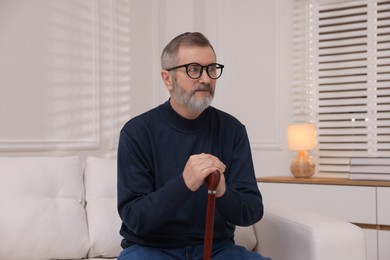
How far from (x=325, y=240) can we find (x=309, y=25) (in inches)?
96.4

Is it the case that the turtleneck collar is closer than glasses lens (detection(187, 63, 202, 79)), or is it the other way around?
glasses lens (detection(187, 63, 202, 79))

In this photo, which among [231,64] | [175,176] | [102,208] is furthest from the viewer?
[231,64]

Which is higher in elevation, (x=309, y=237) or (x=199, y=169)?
(x=199, y=169)

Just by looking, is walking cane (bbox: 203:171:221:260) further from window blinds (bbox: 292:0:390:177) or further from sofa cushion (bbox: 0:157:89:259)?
window blinds (bbox: 292:0:390:177)

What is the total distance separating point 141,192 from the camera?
1853 millimetres

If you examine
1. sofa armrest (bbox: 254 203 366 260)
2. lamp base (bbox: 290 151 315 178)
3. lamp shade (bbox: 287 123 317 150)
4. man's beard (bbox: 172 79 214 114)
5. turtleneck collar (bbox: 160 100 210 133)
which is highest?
man's beard (bbox: 172 79 214 114)

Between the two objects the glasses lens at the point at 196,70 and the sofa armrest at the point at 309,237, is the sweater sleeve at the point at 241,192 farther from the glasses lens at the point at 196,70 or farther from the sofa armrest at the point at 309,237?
the glasses lens at the point at 196,70

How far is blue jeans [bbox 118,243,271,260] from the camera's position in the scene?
185 cm

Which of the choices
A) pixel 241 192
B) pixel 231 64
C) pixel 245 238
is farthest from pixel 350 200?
pixel 241 192

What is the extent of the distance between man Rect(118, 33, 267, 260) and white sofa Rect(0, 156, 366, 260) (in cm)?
20

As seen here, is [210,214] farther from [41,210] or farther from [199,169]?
[41,210]

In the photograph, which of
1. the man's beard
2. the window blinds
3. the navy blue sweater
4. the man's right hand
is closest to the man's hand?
the man's right hand

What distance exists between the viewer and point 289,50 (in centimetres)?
399

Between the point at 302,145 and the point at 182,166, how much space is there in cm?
182
